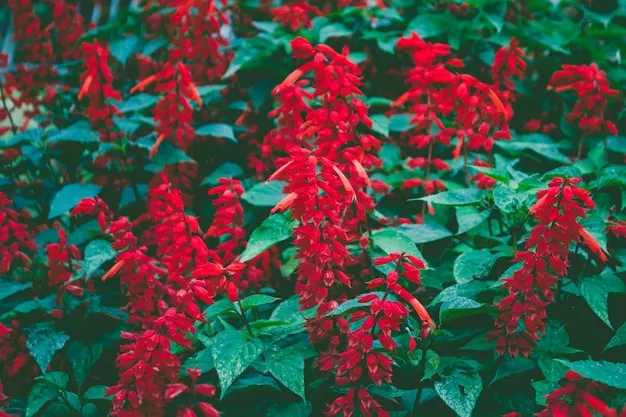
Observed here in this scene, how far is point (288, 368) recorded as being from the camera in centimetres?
184

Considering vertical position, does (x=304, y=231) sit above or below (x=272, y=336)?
above

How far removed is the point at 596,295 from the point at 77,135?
2186mm

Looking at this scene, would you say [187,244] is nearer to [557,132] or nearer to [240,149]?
[240,149]

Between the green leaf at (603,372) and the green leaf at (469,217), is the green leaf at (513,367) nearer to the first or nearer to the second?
the green leaf at (603,372)

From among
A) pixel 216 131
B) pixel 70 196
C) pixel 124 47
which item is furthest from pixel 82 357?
pixel 124 47

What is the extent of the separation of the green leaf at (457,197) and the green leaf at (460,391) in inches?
22.6

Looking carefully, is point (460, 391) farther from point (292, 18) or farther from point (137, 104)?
point (292, 18)

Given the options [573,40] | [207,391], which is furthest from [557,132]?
[207,391]

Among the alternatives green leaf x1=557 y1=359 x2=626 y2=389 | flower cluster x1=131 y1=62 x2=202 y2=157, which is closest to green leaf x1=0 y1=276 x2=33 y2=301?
flower cluster x1=131 y1=62 x2=202 y2=157

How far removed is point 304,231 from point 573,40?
7.93ft

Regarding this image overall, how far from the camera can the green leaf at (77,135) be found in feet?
9.48

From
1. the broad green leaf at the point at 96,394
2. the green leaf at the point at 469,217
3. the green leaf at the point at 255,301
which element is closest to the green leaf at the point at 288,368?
the green leaf at the point at 255,301

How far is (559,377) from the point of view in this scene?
1.85 metres

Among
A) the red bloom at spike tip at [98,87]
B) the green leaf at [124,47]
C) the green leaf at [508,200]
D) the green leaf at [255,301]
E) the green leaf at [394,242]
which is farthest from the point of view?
the green leaf at [124,47]
